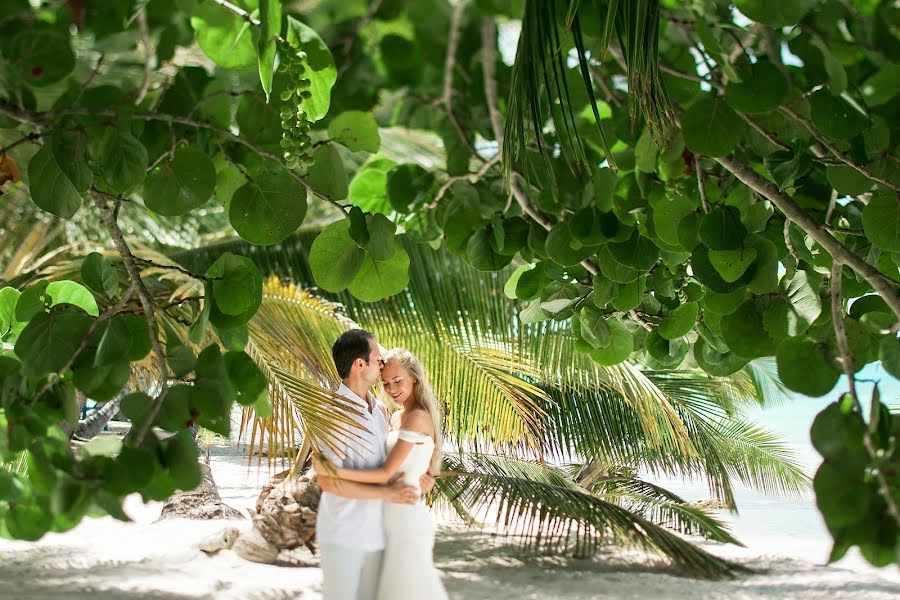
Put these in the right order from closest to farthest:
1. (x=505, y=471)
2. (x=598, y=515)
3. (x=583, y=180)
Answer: (x=583, y=180) < (x=598, y=515) < (x=505, y=471)

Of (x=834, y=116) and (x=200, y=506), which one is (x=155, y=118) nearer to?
(x=834, y=116)

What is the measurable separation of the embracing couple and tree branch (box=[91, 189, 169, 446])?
1774mm

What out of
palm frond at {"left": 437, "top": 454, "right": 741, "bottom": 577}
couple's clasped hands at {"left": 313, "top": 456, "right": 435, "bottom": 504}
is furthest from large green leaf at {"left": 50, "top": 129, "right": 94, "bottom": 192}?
palm frond at {"left": 437, "top": 454, "right": 741, "bottom": 577}

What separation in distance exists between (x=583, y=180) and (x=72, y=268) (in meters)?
2.71

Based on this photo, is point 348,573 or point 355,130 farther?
point 348,573

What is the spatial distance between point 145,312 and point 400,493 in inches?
73.8

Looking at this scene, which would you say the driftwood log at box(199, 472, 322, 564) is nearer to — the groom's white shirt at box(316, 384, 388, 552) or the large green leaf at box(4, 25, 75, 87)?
the groom's white shirt at box(316, 384, 388, 552)

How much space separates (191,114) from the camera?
1.37ft

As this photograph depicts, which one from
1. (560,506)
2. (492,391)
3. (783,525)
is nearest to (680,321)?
(492,391)

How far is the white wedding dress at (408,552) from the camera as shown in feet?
7.16

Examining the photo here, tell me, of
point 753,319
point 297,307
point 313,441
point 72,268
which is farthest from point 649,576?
point 753,319

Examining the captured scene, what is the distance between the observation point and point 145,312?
417mm

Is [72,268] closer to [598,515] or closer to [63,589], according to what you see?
[63,589]

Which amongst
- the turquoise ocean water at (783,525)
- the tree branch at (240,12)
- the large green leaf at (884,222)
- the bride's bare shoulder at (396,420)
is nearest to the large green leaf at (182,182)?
the tree branch at (240,12)
